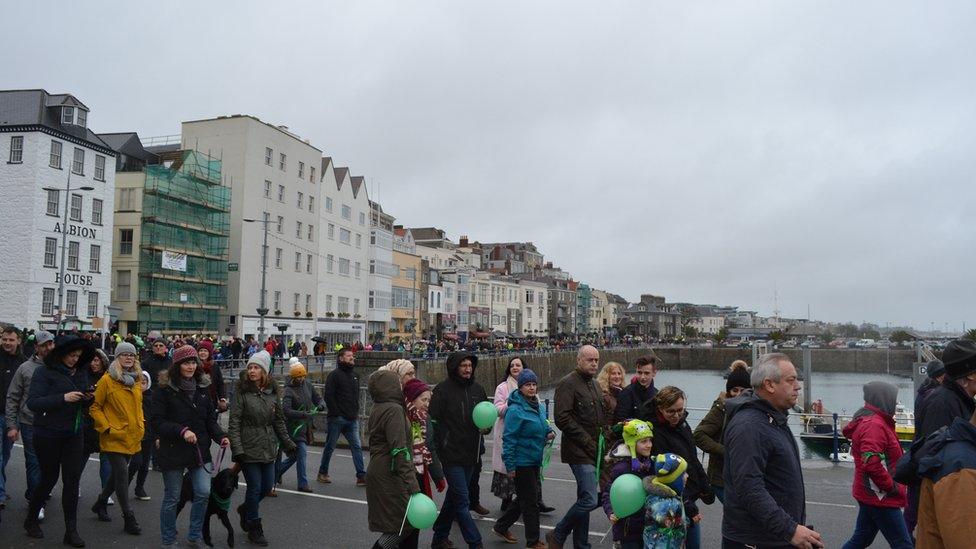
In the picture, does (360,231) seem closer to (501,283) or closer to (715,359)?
(501,283)

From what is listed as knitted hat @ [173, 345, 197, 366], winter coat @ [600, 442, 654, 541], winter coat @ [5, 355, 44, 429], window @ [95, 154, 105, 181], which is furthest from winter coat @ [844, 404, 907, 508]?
window @ [95, 154, 105, 181]

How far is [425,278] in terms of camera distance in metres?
77.2

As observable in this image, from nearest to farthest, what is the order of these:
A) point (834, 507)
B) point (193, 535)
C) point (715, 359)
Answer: point (193, 535)
point (834, 507)
point (715, 359)

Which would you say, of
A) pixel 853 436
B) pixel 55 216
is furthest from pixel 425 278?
pixel 853 436

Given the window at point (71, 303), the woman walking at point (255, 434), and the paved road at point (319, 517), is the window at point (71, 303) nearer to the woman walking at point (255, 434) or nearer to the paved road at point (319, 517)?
the paved road at point (319, 517)

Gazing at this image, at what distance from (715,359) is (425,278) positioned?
5823 centimetres

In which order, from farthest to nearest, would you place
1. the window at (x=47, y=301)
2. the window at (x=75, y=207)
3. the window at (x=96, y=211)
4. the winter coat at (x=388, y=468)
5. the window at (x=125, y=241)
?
the window at (x=125, y=241) → the window at (x=96, y=211) → the window at (x=75, y=207) → the window at (x=47, y=301) → the winter coat at (x=388, y=468)

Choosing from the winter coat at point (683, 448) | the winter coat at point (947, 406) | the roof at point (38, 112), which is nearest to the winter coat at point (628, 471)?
the winter coat at point (683, 448)

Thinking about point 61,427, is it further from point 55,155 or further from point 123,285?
point 123,285

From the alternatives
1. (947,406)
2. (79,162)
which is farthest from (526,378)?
(79,162)

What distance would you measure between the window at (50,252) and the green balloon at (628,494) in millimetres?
38461

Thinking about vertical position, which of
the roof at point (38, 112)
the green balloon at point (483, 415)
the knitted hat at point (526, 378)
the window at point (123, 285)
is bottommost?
the green balloon at point (483, 415)

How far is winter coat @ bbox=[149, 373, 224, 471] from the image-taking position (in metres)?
6.61

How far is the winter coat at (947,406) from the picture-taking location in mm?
5219
